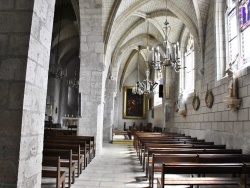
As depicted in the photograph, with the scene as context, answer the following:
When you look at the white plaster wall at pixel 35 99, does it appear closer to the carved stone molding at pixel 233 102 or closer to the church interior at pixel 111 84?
the church interior at pixel 111 84

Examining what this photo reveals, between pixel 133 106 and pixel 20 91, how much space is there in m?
21.7

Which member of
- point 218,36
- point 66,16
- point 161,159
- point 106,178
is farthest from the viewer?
point 66,16

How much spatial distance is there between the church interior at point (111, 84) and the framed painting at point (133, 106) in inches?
151

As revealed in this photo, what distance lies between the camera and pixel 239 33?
21.3ft

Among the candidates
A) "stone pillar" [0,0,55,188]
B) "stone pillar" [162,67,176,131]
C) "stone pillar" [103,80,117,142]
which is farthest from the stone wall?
"stone pillar" [0,0,55,188]

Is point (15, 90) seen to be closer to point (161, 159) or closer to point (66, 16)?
point (161, 159)

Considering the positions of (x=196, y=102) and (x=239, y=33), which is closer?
(x=239, y=33)

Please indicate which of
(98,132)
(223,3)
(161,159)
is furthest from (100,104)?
(223,3)

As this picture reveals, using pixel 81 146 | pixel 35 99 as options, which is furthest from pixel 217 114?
pixel 35 99

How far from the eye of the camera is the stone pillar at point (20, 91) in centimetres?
208

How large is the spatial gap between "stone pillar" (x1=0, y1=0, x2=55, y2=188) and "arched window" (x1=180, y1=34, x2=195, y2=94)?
929 centimetres

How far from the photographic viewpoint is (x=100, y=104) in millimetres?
8219

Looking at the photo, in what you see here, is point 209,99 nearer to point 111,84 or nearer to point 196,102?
point 196,102

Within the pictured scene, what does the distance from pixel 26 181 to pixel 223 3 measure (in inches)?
305
